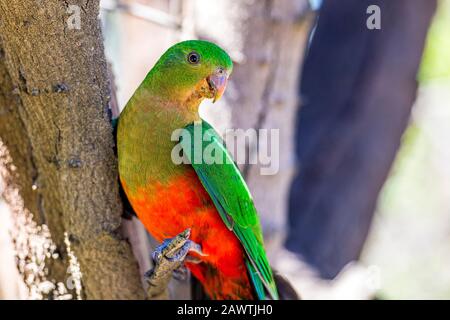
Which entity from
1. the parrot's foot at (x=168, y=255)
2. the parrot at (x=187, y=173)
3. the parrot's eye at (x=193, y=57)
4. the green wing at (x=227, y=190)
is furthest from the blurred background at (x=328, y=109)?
the parrot's eye at (x=193, y=57)

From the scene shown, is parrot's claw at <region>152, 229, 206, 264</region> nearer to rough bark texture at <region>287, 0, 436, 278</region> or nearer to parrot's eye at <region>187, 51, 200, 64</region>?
parrot's eye at <region>187, 51, 200, 64</region>

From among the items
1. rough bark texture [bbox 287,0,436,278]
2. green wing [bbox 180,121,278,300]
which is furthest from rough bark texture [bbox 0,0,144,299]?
rough bark texture [bbox 287,0,436,278]

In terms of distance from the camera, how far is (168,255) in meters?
2.71

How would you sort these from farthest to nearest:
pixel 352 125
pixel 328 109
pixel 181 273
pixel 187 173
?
pixel 328 109 → pixel 352 125 → pixel 181 273 → pixel 187 173

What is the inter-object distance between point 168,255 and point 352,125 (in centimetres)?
270

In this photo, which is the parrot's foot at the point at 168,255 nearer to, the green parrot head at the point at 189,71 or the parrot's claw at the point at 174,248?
the parrot's claw at the point at 174,248

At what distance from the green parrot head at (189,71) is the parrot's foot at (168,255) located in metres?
0.64

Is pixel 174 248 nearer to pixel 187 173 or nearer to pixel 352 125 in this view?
pixel 187 173

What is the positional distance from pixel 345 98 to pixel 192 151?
100 inches

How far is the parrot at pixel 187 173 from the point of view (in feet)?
9.18

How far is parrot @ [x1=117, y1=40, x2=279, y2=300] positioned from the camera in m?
2.80

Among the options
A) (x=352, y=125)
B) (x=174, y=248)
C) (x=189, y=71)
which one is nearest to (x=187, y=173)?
(x=174, y=248)
